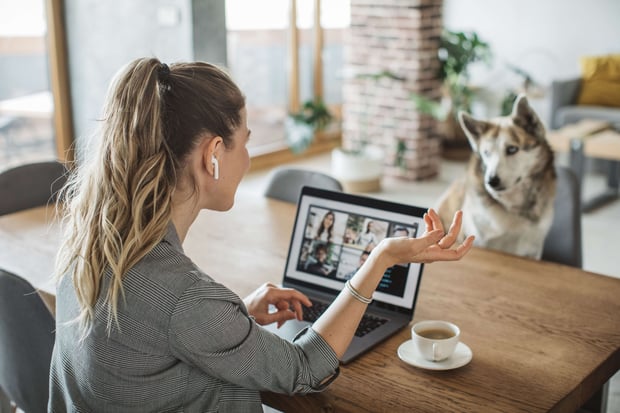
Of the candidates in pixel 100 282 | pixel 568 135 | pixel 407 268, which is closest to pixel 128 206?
pixel 100 282

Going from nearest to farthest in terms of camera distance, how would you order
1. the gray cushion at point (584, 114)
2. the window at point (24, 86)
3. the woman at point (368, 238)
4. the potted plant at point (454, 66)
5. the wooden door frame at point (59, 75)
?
the woman at point (368, 238) < the window at point (24, 86) < the wooden door frame at point (59, 75) < the potted plant at point (454, 66) < the gray cushion at point (584, 114)

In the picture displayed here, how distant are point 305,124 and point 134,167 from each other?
15.6 feet

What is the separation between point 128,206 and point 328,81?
603cm

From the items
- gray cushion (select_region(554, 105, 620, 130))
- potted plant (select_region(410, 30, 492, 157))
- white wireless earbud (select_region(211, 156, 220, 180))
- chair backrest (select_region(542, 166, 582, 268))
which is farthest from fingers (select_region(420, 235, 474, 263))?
gray cushion (select_region(554, 105, 620, 130))

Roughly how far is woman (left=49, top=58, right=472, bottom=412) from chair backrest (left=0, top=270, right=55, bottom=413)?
1.06ft

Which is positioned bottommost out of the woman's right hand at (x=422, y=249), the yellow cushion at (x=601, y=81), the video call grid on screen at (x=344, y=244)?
the yellow cushion at (x=601, y=81)

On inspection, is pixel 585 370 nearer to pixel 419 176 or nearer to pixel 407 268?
pixel 407 268

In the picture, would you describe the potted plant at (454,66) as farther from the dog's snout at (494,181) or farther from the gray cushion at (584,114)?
the dog's snout at (494,181)

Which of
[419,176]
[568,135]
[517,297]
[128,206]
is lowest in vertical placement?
[419,176]

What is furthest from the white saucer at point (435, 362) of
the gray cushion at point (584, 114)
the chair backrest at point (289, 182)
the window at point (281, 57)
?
the gray cushion at point (584, 114)

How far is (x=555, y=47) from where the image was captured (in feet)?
23.4

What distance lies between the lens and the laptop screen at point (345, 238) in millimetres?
1716

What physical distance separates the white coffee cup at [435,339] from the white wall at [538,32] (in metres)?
5.96

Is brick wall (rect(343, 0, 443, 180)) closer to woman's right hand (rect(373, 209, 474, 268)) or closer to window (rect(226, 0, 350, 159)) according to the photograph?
window (rect(226, 0, 350, 159))
